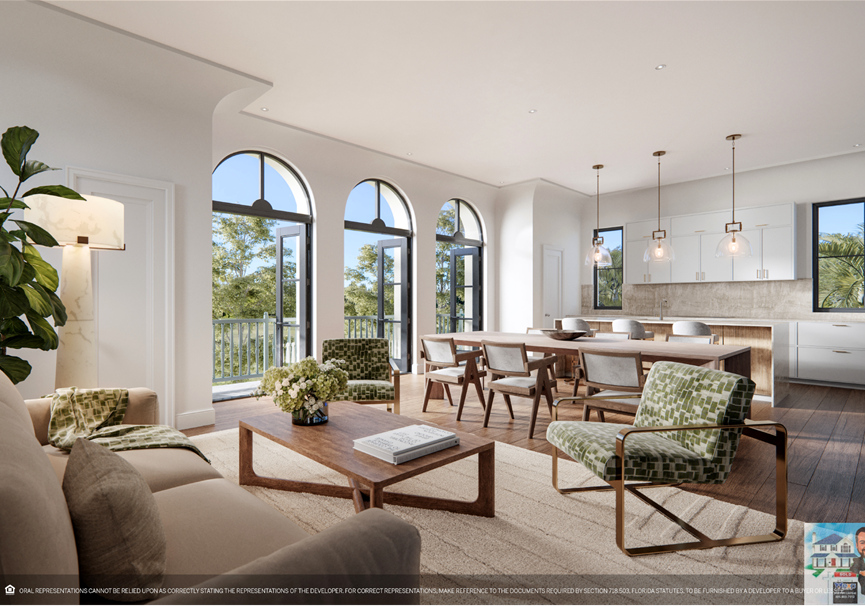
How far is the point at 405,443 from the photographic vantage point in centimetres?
201

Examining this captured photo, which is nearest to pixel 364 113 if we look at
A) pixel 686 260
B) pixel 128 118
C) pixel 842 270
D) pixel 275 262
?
pixel 128 118

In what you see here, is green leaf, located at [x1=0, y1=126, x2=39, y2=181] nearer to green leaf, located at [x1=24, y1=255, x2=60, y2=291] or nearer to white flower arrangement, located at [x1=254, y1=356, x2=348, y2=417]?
green leaf, located at [x1=24, y1=255, x2=60, y2=291]

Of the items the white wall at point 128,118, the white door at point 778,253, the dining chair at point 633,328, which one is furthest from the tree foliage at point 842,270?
the white wall at point 128,118

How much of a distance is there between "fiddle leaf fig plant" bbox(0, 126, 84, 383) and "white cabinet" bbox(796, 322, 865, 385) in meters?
7.53

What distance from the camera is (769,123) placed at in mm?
4832

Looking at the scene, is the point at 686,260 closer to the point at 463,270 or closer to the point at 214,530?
the point at 463,270

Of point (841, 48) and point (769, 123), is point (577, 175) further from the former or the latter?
point (841, 48)

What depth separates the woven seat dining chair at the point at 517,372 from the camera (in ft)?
12.0

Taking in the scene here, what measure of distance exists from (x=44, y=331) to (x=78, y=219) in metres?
0.68

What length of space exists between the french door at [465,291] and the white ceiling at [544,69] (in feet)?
7.80

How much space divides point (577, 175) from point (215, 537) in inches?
271

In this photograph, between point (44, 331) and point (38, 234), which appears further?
point (44, 331)

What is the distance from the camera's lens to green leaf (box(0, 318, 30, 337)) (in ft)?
7.52

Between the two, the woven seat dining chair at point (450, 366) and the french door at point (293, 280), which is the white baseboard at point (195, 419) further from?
the woven seat dining chair at point (450, 366)
